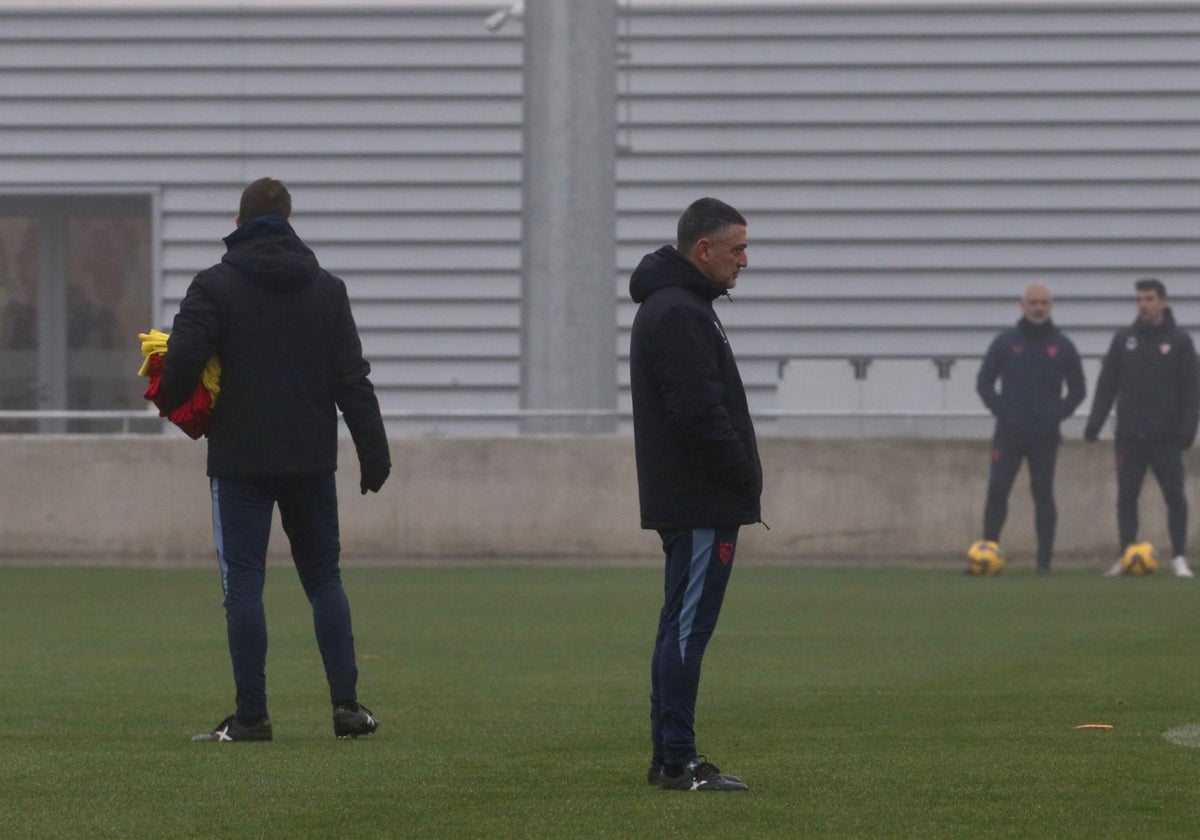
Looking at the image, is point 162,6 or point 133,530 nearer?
point 133,530

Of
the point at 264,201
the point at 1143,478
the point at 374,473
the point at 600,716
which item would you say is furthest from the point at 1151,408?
the point at 264,201

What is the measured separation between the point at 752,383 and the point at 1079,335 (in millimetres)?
2961

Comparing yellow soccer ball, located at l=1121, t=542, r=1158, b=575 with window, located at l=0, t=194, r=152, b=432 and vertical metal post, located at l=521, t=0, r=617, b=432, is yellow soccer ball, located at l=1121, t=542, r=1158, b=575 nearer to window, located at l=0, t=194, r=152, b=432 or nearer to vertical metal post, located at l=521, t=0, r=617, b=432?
vertical metal post, located at l=521, t=0, r=617, b=432

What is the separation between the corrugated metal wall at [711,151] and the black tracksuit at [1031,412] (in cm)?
476

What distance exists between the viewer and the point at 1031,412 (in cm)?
1733

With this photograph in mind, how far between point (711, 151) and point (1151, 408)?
659 cm

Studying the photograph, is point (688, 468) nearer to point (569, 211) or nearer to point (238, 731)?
point (238, 731)

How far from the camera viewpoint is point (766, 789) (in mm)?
6871

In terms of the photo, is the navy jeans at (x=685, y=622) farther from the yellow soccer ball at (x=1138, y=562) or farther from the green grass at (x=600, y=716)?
the yellow soccer ball at (x=1138, y=562)

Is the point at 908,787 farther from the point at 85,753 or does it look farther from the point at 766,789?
the point at 85,753

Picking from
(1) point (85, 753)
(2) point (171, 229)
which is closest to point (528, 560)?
(2) point (171, 229)

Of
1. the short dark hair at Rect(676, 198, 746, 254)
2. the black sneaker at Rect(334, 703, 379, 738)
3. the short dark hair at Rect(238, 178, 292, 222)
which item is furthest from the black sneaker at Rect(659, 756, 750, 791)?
the short dark hair at Rect(238, 178, 292, 222)

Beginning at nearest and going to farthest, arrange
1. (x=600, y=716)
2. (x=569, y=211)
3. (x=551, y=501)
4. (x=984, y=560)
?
(x=600, y=716)
(x=984, y=560)
(x=551, y=501)
(x=569, y=211)

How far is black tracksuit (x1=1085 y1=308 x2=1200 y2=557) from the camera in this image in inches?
666
